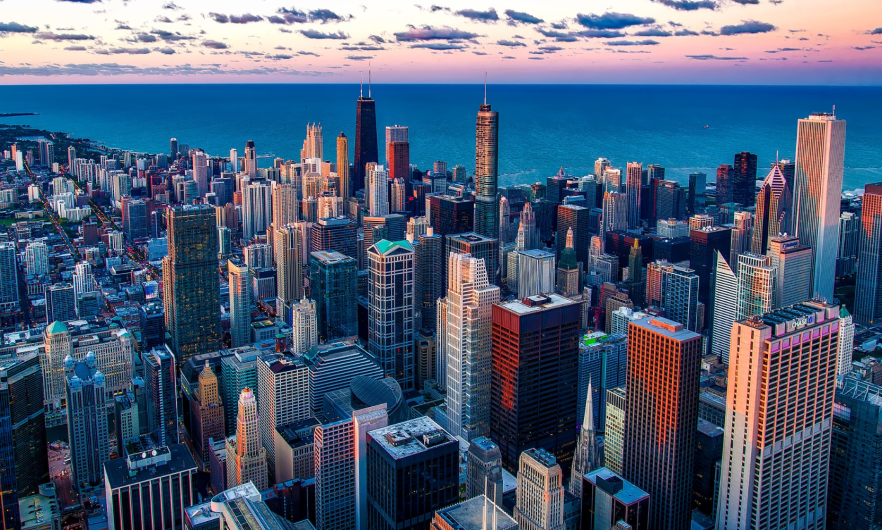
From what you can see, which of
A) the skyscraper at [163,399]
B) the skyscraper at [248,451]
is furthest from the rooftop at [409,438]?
the skyscraper at [163,399]

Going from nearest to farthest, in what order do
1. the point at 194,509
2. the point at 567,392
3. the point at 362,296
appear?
the point at 194,509 < the point at 567,392 < the point at 362,296

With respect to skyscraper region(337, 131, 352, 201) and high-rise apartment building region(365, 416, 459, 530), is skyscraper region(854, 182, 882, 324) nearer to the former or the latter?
high-rise apartment building region(365, 416, 459, 530)

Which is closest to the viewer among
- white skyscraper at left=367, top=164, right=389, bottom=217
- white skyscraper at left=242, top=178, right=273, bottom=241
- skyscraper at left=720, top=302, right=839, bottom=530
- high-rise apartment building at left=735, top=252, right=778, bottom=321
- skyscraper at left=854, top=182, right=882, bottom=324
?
skyscraper at left=720, top=302, right=839, bottom=530

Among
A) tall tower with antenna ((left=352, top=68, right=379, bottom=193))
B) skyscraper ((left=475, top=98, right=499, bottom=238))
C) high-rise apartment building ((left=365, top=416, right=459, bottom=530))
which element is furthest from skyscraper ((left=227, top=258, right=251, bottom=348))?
tall tower with antenna ((left=352, top=68, right=379, bottom=193))

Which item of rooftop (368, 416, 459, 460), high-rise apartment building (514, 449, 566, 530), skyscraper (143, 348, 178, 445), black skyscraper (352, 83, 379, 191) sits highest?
black skyscraper (352, 83, 379, 191)

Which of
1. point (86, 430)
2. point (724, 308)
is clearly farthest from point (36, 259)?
point (724, 308)

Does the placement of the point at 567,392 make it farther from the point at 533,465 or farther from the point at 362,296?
the point at 362,296

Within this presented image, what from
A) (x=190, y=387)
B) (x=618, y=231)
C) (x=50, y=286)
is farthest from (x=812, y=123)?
(x=50, y=286)

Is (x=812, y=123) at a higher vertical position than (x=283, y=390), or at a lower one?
higher

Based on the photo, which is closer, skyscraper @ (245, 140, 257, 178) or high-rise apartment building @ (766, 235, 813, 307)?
high-rise apartment building @ (766, 235, 813, 307)
